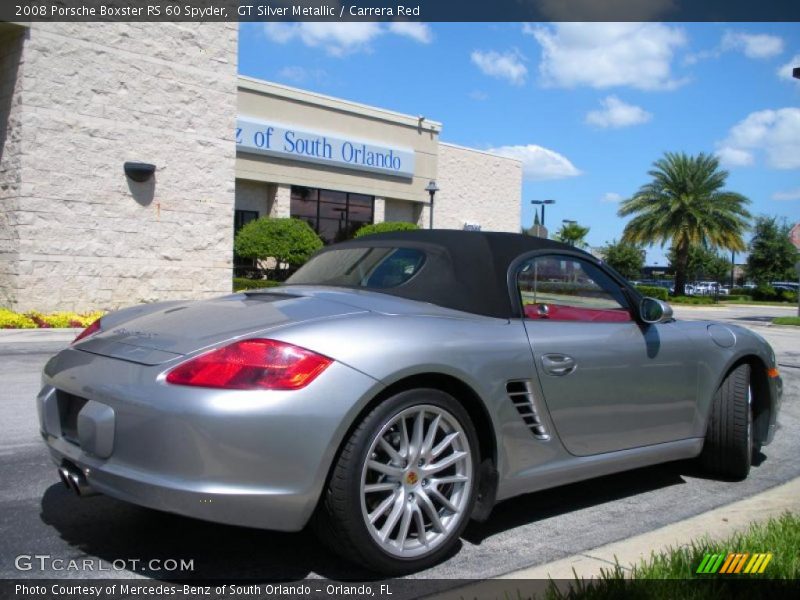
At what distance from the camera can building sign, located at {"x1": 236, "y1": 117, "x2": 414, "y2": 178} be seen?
89.6 ft

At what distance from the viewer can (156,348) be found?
306 cm

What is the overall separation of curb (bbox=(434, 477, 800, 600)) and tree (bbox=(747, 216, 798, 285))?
59.9m

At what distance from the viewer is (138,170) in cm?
1491

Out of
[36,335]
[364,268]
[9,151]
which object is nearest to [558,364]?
[364,268]

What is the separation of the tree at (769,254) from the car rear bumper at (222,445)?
62.1 metres

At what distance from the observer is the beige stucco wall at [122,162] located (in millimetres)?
13844

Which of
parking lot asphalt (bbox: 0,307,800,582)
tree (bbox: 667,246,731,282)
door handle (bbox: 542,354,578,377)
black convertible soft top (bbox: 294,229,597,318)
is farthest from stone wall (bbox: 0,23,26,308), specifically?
tree (bbox: 667,246,731,282)

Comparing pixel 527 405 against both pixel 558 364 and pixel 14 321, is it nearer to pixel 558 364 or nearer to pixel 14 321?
pixel 558 364

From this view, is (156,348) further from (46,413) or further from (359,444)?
(359,444)

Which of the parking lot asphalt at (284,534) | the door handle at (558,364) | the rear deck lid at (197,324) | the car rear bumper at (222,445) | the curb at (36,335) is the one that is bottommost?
the curb at (36,335)

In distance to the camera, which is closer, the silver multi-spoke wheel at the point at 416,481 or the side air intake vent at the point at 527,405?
the silver multi-spoke wheel at the point at 416,481

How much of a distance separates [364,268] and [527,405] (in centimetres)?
115

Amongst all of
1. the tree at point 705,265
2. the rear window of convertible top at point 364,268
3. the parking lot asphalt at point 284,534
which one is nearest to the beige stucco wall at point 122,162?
the parking lot asphalt at point 284,534

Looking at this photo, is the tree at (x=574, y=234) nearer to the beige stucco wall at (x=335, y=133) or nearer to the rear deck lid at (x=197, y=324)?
the beige stucco wall at (x=335, y=133)
